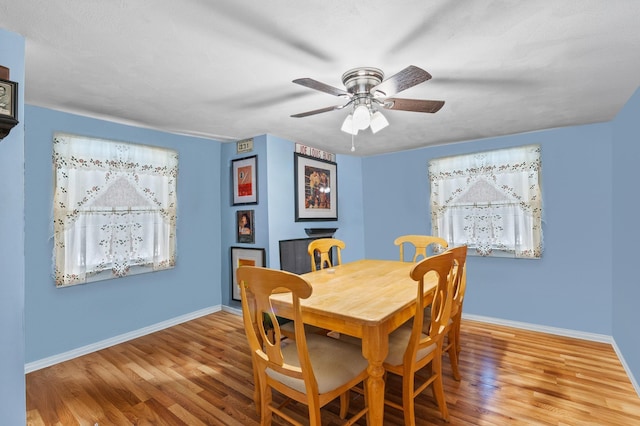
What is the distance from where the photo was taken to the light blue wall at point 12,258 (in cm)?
147

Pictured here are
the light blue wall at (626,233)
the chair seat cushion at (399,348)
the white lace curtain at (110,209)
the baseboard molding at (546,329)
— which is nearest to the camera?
the chair seat cushion at (399,348)

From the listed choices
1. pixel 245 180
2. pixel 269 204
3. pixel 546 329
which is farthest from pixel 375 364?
pixel 546 329

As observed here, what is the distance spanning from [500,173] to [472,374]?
7.58 feet

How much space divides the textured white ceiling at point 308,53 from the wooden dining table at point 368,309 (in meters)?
1.42

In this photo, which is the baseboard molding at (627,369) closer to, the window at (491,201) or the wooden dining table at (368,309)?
the window at (491,201)

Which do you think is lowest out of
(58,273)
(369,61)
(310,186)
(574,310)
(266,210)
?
(574,310)

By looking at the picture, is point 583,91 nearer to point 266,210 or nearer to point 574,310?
point 574,310

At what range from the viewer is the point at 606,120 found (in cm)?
→ 299

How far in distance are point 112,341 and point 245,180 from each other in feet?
7.20

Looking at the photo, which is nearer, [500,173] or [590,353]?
[590,353]

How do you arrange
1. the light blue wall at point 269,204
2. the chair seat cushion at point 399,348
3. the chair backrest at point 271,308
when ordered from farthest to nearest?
the light blue wall at point 269,204 → the chair seat cushion at point 399,348 → the chair backrest at point 271,308

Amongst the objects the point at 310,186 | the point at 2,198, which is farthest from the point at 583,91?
the point at 2,198

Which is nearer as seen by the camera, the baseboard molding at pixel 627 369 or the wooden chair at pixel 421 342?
the wooden chair at pixel 421 342

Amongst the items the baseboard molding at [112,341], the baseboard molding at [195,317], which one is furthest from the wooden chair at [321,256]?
the baseboard molding at [112,341]
